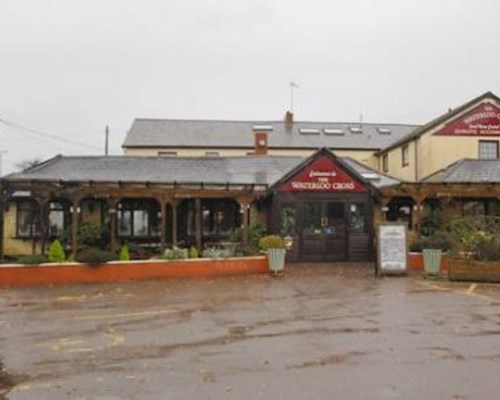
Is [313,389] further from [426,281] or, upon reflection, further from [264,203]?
[264,203]

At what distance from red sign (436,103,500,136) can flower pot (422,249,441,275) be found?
45.1 feet

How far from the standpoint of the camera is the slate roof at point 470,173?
89.0ft

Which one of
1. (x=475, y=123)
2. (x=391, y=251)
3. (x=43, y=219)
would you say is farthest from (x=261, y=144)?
(x=391, y=251)

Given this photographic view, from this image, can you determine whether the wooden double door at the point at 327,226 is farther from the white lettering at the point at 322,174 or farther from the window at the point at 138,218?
the window at the point at 138,218

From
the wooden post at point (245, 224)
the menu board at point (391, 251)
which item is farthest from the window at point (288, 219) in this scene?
the menu board at point (391, 251)

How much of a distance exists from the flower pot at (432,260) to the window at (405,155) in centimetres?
1448

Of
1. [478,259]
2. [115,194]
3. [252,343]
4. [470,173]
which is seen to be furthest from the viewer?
[470,173]

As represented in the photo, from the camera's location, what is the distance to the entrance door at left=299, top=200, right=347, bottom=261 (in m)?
25.3

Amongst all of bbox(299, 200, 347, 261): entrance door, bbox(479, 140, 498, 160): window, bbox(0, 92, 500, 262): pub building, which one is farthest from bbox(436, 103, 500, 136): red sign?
bbox(299, 200, 347, 261): entrance door

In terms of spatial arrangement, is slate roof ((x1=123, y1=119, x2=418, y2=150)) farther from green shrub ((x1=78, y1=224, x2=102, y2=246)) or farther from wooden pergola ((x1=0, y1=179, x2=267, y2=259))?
wooden pergola ((x1=0, y1=179, x2=267, y2=259))

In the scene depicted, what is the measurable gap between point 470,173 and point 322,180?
270 inches

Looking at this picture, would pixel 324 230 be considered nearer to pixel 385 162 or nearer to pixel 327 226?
pixel 327 226

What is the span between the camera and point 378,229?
2041cm

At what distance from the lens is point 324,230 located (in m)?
25.5
